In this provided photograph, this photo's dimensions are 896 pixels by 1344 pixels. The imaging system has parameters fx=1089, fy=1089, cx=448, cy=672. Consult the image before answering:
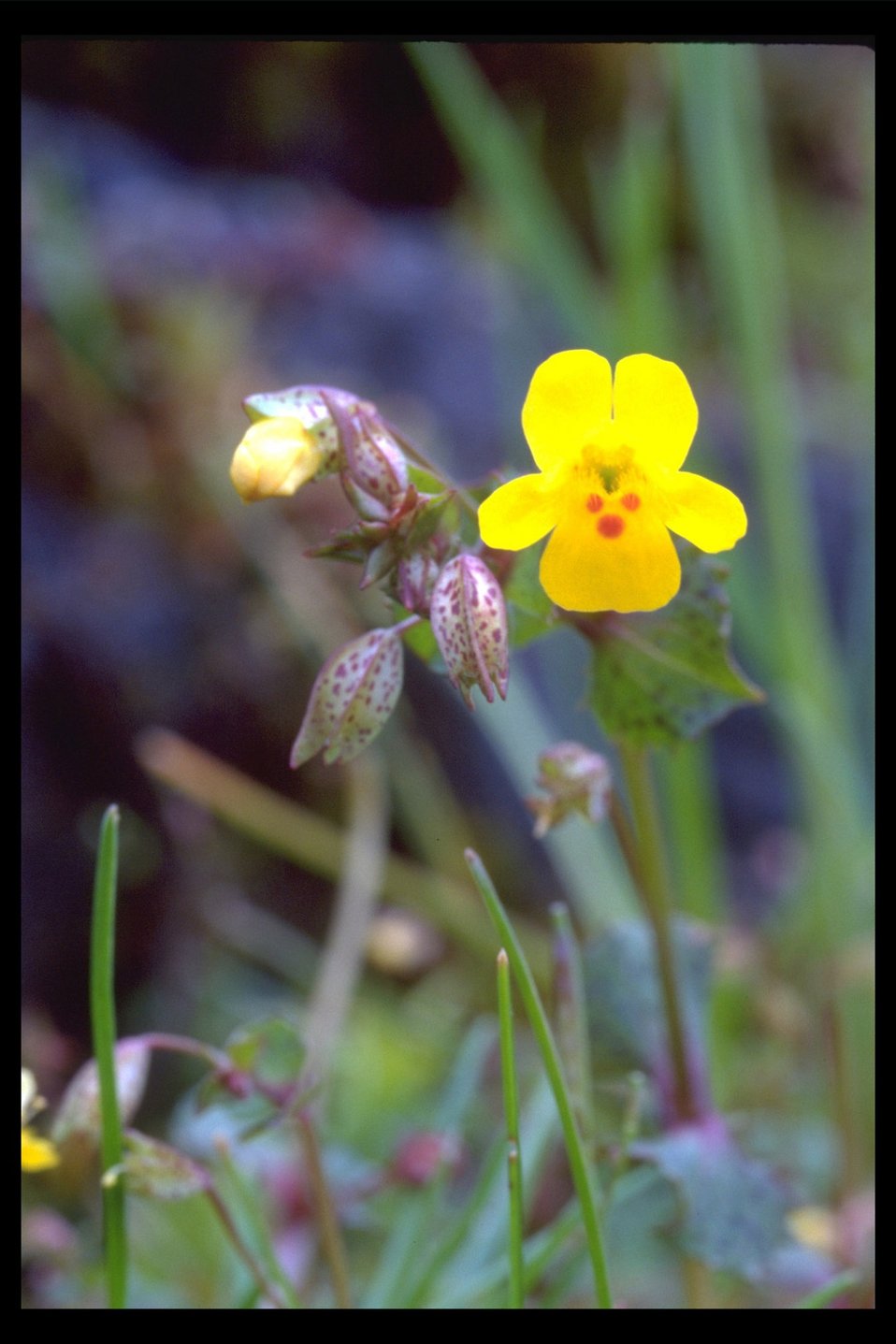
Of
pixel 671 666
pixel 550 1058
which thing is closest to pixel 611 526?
pixel 671 666

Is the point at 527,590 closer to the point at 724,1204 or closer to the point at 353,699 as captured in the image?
the point at 353,699

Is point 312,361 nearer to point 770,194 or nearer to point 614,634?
point 770,194

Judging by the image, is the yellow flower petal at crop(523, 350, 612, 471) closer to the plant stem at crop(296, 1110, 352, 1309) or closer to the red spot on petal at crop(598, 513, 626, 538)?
the red spot on petal at crop(598, 513, 626, 538)

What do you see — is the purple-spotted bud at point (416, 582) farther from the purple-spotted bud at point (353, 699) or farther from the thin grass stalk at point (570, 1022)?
the thin grass stalk at point (570, 1022)

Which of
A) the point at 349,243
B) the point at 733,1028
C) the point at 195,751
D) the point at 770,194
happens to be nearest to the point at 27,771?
the point at 195,751

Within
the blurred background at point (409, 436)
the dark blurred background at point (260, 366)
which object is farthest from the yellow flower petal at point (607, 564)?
the dark blurred background at point (260, 366)

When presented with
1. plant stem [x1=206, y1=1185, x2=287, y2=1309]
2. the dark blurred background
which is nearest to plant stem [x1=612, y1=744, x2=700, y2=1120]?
plant stem [x1=206, y1=1185, x2=287, y2=1309]
